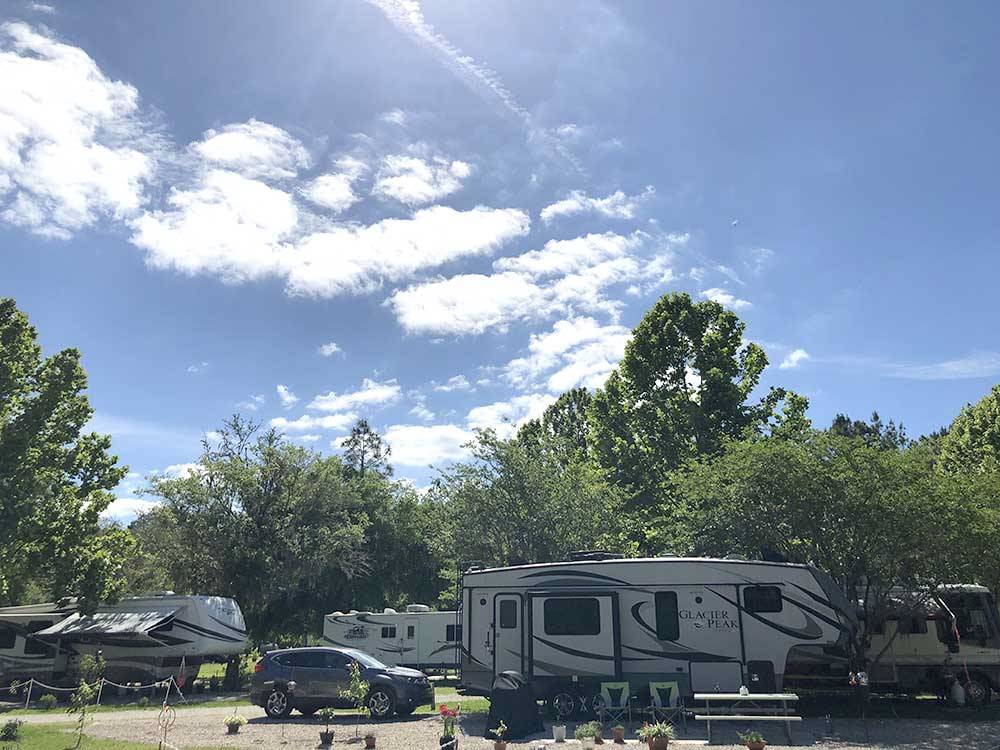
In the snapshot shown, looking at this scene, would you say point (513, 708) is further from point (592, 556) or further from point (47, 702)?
point (47, 702)

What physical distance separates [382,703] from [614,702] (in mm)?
5279

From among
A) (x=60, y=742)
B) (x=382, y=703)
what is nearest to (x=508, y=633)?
(x=382, y=703)

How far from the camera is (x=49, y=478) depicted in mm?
22031

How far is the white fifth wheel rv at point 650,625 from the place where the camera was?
1475 centimetres

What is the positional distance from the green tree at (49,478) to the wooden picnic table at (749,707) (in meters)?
19.6

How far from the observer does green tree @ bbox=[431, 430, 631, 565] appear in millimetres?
30828

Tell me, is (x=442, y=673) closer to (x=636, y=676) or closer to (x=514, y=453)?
(x=514, y=453)

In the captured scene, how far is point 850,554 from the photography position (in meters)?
→ 16.7

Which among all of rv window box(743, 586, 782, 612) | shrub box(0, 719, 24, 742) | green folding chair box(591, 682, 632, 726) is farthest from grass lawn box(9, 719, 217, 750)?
rv window box(743, 586, 782, 612)

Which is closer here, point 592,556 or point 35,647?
point 592,556

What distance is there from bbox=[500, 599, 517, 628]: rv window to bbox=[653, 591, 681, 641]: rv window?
3276mm

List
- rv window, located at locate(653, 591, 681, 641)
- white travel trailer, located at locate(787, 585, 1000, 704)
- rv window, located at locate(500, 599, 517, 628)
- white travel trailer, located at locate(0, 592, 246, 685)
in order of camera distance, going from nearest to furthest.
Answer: rv window, located at locate(653, 591, 681, 641) → rv window, located at locate(500, 599, 517, 628) → white travel trailer, located at locate(787, 585, 1000, 704) → white travel trailer, located at locate(0, 592, 246, 685)

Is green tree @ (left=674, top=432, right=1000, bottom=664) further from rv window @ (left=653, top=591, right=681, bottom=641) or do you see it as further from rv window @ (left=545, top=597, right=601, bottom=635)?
rv window @ (left=545, top=597, right=601, bottom=635)

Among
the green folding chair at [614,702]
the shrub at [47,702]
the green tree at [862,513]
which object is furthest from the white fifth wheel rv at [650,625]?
the shrub at [47,702]
